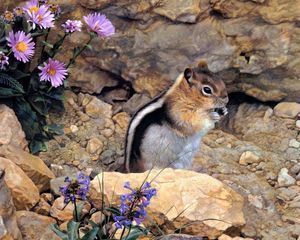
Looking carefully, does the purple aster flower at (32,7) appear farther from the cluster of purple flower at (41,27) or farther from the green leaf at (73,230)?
the green leaf at (73,230)

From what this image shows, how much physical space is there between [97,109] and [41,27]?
1.78 m

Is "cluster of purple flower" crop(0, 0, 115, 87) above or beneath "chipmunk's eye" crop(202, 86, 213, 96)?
above

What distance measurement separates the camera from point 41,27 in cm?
661

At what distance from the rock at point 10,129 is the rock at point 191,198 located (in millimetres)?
942

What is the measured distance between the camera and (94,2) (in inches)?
308

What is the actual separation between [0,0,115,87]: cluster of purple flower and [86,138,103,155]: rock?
36.7 inches

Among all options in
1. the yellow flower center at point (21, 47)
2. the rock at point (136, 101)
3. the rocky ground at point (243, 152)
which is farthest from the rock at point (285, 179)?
the yellow flower center at point (21, 47)

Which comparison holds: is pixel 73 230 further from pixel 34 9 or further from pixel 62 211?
pixel 34 9

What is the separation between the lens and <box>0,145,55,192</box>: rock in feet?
20.5

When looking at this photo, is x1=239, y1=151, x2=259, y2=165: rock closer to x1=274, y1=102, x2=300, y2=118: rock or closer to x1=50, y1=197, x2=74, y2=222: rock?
x1=274, y1=102, x2=300, y2=118: rock

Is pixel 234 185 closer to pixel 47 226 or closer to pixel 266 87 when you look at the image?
pixel 266 87

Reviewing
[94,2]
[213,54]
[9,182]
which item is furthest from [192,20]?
[9,182]

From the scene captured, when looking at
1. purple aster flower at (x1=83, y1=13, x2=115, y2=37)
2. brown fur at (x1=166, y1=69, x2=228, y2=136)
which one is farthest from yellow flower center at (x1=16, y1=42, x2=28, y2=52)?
brown fur at (x1=166, y1=69, x2=228, y2=136)

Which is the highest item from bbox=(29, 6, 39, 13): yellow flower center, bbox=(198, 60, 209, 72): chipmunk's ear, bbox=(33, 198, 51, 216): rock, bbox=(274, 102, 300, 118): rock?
bbox=(29, 6, 39, 13): yellow flower center
